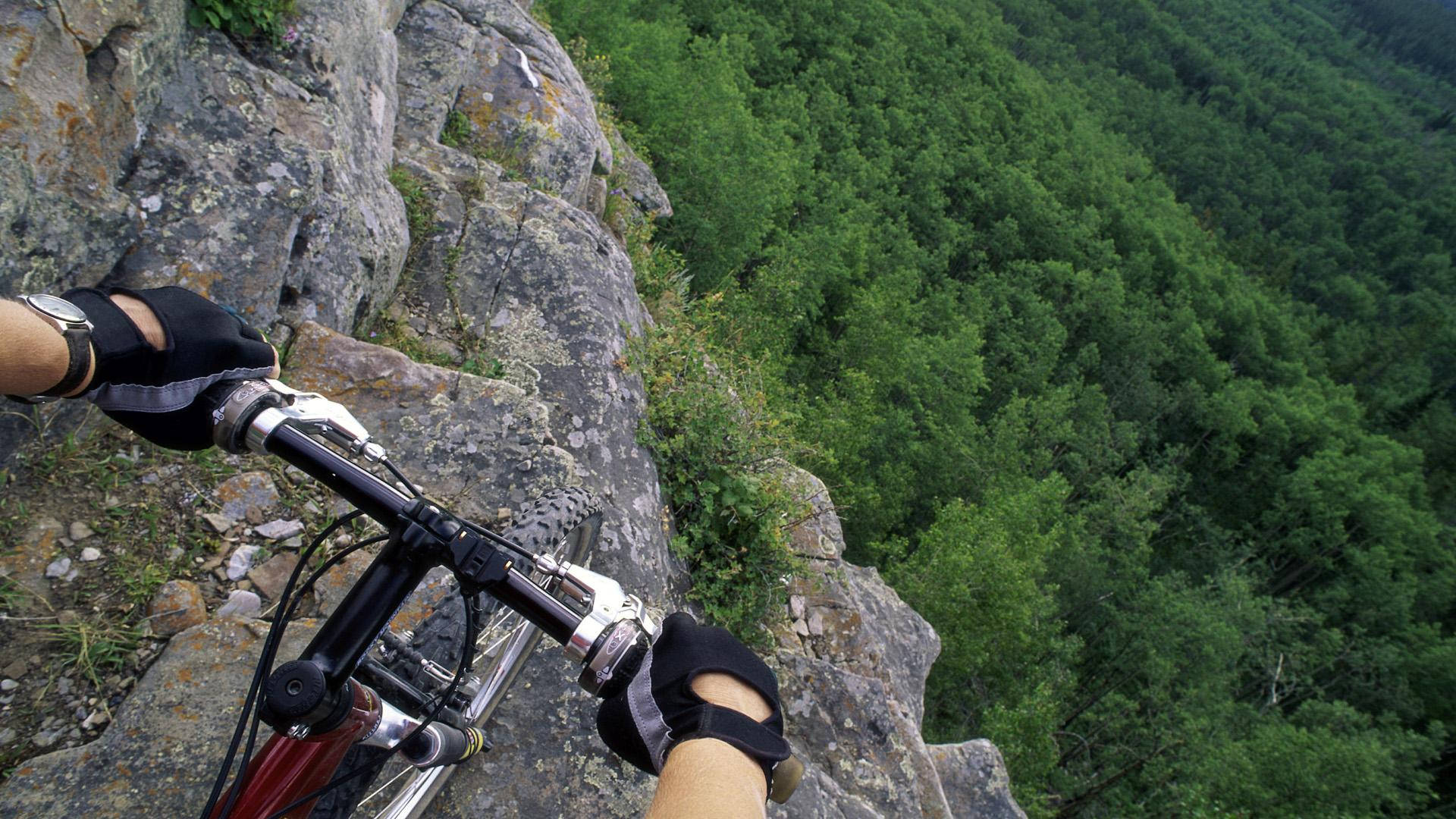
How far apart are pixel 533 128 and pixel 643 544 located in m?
5.07

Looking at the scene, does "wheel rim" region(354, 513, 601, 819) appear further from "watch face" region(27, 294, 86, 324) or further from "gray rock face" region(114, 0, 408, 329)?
"gray rock face" region(114, 0, 408, 329)

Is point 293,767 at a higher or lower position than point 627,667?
lower

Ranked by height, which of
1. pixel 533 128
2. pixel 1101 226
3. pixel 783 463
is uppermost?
pixel 533 128

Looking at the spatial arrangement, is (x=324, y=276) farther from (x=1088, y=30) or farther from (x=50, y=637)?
(x=1088, y=30)

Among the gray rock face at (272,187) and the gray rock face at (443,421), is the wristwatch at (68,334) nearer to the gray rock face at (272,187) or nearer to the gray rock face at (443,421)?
the gray rock face at (443,421)

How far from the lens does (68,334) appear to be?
5.62 ft

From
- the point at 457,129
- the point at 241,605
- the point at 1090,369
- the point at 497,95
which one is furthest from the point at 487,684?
the point at 1090,369

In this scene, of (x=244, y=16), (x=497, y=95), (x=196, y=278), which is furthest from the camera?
(x=497, y=95)

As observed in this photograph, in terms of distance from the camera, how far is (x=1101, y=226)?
66.5 meters

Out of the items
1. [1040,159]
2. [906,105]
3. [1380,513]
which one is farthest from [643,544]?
[1040,159]

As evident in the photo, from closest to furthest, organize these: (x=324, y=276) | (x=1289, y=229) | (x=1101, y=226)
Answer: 1. (x=324, y=276)
2. (x=1101, y=226)
3. (x=1289, y=229)

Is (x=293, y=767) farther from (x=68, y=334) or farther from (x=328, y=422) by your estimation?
(x=68, y=334)

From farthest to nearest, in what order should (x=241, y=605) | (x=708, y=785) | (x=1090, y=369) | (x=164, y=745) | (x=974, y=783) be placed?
1. (x=1090, y=369)
2. (x=974, y=783)
3. (x=241, y=605)
4. (x=164, y=745)
5. (x=708, y=785)

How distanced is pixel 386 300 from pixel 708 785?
4426 mm
